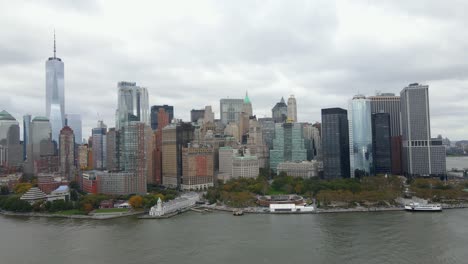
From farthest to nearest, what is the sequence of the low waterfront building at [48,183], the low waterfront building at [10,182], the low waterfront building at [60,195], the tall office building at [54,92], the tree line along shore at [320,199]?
the tall office building at [54,92]
the low waterfront building at [10,182]
the low waterfront building at [48,183]
the low waterfront building at [60,195]
the tree line along shore at [320,199]

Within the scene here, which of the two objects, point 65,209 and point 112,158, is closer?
point 65,209

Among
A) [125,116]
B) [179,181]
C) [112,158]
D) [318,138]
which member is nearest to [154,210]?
[179,181]

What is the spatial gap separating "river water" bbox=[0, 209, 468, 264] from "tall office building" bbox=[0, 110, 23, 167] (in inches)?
2679

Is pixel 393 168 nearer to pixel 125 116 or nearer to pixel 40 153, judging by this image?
pixel 125 116

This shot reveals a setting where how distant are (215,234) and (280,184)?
92.8ft

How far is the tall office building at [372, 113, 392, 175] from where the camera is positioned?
60.7 meters

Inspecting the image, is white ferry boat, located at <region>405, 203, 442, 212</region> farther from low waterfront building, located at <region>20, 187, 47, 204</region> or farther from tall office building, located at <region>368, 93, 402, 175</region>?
tall office building, located at <region>368, 93, 402, 175</region>

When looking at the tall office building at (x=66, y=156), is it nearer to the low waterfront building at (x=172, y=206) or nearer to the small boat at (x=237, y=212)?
the low waterfront building at (x=172, y=206)

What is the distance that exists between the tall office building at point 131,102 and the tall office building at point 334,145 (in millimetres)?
42271

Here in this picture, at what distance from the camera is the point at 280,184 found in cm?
5438

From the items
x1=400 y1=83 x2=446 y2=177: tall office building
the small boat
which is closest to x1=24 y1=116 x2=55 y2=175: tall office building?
the small boat

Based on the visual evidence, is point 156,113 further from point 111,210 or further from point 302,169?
point 111,210

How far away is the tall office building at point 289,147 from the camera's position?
77.9 metres

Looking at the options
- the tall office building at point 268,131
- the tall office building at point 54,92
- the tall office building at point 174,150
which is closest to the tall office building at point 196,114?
the tall office building at point 268,131
